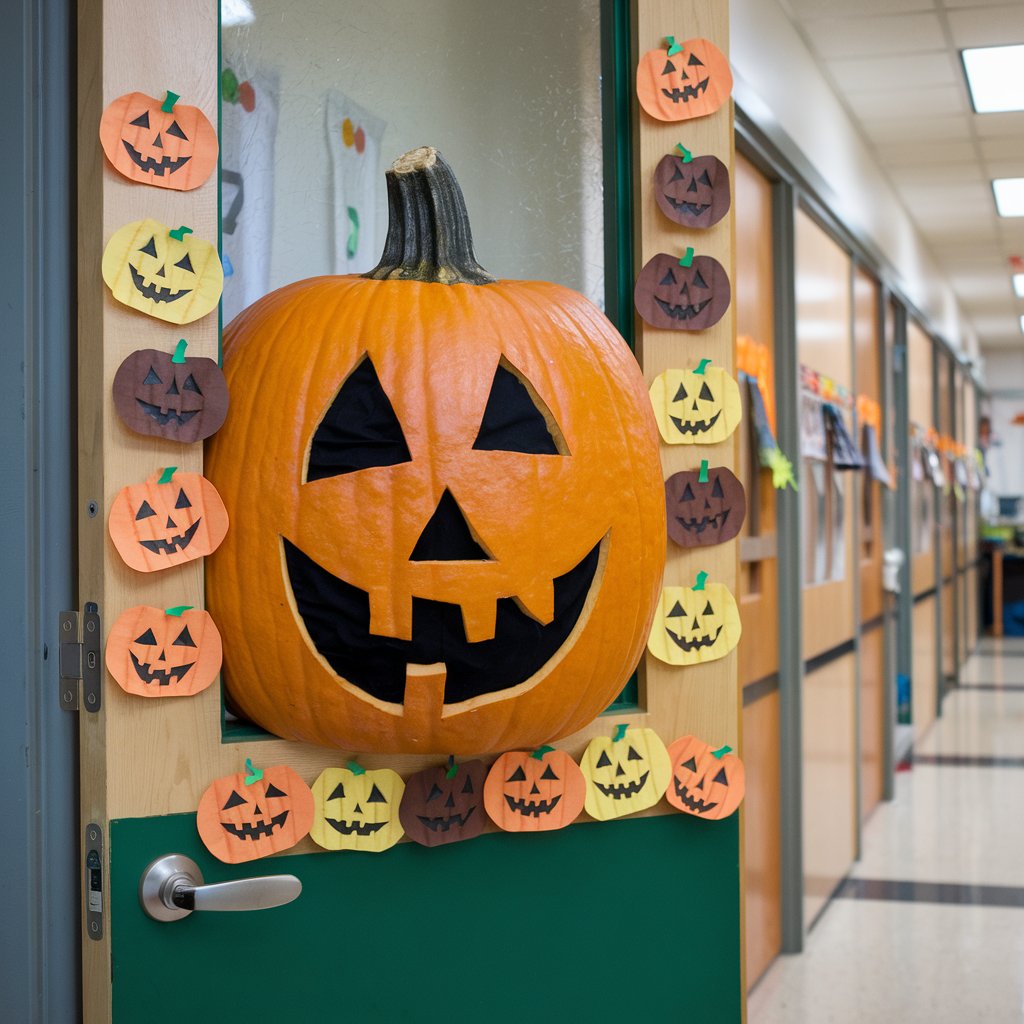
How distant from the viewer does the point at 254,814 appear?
1.13 metres

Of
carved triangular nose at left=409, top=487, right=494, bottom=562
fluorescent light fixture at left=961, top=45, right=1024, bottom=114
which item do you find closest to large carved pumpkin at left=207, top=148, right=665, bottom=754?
carved triangular nose at left=409, top=487, right=494, bottom=562

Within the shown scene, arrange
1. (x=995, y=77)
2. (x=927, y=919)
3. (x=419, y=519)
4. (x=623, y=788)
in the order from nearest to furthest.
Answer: (x=419, y=519) < (x=623, y=788) < (x=927, y=919) < (x=995, y=77)

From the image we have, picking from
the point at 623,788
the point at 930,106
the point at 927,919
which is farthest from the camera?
the point at 930,106

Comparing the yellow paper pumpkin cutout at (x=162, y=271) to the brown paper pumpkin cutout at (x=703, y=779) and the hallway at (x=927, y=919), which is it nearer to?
the brown paper pumpkin cutout at (x=703, y=779)

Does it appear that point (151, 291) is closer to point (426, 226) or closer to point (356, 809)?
point (426, 226)

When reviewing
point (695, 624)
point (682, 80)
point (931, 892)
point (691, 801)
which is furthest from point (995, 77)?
point (691, 801)

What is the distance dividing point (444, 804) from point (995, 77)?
3.89 meters

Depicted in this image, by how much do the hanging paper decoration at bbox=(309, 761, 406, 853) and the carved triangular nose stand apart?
0.80ft

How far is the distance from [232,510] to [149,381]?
134mm

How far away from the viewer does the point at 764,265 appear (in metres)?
3.19

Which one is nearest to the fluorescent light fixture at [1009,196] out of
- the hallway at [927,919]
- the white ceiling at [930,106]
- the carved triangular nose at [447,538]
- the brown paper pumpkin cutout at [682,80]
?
the white ceiling at [930,106]

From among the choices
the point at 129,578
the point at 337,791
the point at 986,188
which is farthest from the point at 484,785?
the point at 986,188

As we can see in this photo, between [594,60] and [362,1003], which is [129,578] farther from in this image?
[594,60]

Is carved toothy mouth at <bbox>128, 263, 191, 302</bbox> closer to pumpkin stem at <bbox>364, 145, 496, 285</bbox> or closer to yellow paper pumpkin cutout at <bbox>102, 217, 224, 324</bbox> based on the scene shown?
A: yellow paper pumpkin cutout at <bbox>102, 217, 224, 324</bbox>
